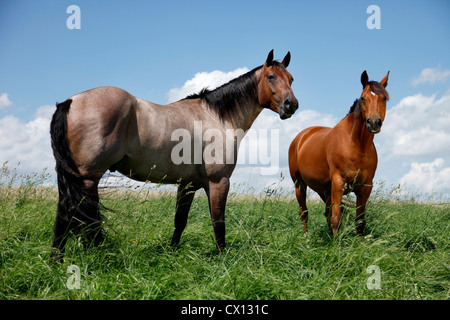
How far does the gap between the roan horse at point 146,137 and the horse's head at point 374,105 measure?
107 centimetres

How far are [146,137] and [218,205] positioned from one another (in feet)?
4.20

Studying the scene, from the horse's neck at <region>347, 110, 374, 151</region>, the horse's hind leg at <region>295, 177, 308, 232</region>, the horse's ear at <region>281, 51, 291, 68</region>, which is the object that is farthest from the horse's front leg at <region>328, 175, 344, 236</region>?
the horse's ear at <region>281, 51, 291, 68</region>

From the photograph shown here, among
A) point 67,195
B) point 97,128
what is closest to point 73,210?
point 67,195

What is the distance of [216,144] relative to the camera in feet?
14.0

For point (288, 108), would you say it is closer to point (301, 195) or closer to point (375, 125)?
point (375, 125)

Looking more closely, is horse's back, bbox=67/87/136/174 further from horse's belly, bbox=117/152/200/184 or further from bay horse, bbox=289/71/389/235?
bay horse, bbox=289/71/389/235

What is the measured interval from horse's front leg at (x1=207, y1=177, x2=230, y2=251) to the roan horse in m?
0.01

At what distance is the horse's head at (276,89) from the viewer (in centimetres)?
445

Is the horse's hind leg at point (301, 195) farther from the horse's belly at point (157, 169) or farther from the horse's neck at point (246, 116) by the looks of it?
the horse's belly at point (157, 169)

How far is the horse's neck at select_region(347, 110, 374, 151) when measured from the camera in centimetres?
475

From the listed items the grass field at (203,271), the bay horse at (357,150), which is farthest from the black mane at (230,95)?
the grass field at (203,271)

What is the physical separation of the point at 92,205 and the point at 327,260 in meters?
2.58

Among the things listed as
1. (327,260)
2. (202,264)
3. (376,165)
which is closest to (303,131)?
(376,165)
